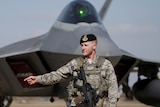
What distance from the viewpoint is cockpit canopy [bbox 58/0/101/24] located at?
7.23 metres

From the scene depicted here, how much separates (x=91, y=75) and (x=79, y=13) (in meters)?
3.95

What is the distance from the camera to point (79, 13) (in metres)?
7.34

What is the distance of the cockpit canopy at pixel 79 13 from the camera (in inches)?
285

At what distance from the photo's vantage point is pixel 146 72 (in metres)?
9.83

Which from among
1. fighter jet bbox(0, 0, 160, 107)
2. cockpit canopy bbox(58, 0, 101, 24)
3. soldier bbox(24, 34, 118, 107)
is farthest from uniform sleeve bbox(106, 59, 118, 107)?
cockpit canopy bbox(58, 0, 101, 24)

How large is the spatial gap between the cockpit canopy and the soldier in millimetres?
3664

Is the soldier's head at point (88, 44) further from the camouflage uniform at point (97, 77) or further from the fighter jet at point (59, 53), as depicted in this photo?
the fighter jet at point (59, 53)

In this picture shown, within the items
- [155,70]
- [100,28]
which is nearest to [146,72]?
[155,70]

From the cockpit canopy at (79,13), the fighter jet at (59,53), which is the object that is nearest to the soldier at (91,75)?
the fighter jet at (59,53)

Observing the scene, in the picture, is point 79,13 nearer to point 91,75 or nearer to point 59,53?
point 59,53

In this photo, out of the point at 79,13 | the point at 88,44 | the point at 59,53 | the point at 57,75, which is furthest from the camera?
the point at 79,13

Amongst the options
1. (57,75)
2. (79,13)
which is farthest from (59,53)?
(57,75)

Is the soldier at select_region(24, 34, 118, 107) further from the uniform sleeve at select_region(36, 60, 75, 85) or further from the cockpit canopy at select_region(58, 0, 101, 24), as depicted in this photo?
the cockpit canopy at select_region(58, 0, 101, 24)

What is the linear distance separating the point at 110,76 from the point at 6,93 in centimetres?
514
